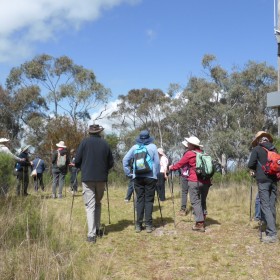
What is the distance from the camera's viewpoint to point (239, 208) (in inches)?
368

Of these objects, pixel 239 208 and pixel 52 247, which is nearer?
pixel 52 247

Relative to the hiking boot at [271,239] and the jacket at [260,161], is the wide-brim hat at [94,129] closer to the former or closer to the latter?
the jacket at [260,161]

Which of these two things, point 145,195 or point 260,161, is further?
point 145,195

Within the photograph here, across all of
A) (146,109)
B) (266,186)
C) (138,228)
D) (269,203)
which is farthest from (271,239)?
(146,109)

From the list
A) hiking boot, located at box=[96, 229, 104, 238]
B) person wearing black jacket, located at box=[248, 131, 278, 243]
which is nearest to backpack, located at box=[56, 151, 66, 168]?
hiking boot, located at box=[96, 229, 104, 238]

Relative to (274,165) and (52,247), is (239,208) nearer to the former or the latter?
(274,165)

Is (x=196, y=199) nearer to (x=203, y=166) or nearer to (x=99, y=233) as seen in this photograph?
(x=203, y=166)

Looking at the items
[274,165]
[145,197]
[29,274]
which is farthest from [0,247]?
[274,165]

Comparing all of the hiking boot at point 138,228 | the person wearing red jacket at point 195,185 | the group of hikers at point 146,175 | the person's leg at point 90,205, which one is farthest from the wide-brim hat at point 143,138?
the hiking boot at point 138,228

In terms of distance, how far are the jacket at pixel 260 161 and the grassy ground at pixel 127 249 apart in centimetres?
100

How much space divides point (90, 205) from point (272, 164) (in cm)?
291

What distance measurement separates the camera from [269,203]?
646 centimetres

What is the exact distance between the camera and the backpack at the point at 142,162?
7.12m

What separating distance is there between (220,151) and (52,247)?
32303mm
